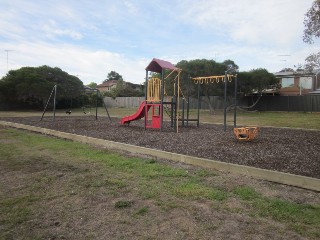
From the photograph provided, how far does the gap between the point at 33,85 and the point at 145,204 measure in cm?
3096

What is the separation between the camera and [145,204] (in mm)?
3893

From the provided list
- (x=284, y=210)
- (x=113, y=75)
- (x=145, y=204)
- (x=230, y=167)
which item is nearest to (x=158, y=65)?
(x=230, y=167)

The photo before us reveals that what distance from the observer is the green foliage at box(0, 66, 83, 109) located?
31.7 meters

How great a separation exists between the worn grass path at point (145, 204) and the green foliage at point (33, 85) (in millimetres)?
27309

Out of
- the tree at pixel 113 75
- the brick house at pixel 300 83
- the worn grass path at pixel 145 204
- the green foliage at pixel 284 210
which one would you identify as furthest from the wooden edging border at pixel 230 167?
the tree at pixel 113 75

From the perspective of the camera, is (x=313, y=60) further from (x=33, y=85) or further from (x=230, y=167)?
(x=33, y=85)

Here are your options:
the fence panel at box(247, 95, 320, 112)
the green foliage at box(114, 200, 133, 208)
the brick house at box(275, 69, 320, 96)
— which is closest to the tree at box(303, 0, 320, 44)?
the green foliage at box(114, 200, 133, 208)

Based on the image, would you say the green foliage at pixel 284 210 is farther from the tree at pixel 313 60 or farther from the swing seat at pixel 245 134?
the tree at pixel 313 60

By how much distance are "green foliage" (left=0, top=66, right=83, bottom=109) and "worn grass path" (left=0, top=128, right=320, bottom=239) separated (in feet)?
89.6

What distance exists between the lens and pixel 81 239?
2980 millimetres

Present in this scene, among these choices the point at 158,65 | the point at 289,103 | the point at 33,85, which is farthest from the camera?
the point at 289,103

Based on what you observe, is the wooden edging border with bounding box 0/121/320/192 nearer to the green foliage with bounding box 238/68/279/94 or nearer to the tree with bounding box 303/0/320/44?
the tree with bounding box 303/0/320/44

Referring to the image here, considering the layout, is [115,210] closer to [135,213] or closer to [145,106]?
[135,213]

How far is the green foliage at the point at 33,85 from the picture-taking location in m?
31.7
